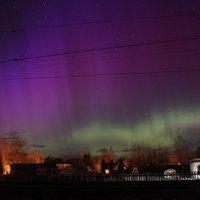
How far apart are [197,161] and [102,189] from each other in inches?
1529

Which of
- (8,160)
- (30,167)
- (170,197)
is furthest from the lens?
(8,160)

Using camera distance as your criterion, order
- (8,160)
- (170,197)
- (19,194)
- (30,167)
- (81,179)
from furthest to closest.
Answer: (8,160) < (30,167) < (81,179) < (19,194) < (170,197)

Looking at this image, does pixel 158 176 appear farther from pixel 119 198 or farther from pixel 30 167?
pixel 30 167

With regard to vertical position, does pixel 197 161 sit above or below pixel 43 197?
above

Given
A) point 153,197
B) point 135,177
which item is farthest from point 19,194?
point 135,177

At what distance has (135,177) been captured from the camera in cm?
4344

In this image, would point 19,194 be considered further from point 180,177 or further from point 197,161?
point 197,161

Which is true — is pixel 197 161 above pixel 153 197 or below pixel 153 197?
above

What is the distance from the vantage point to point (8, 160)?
383 feet

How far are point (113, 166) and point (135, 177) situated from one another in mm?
46059

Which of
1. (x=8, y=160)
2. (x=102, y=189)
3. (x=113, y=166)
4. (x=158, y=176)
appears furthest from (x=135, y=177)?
(x=8, y=160)

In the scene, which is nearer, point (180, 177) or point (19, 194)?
point (19, 194)

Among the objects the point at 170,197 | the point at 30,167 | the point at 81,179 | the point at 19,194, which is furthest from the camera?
the point at 30,167

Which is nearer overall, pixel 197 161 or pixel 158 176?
pixel 158 176
